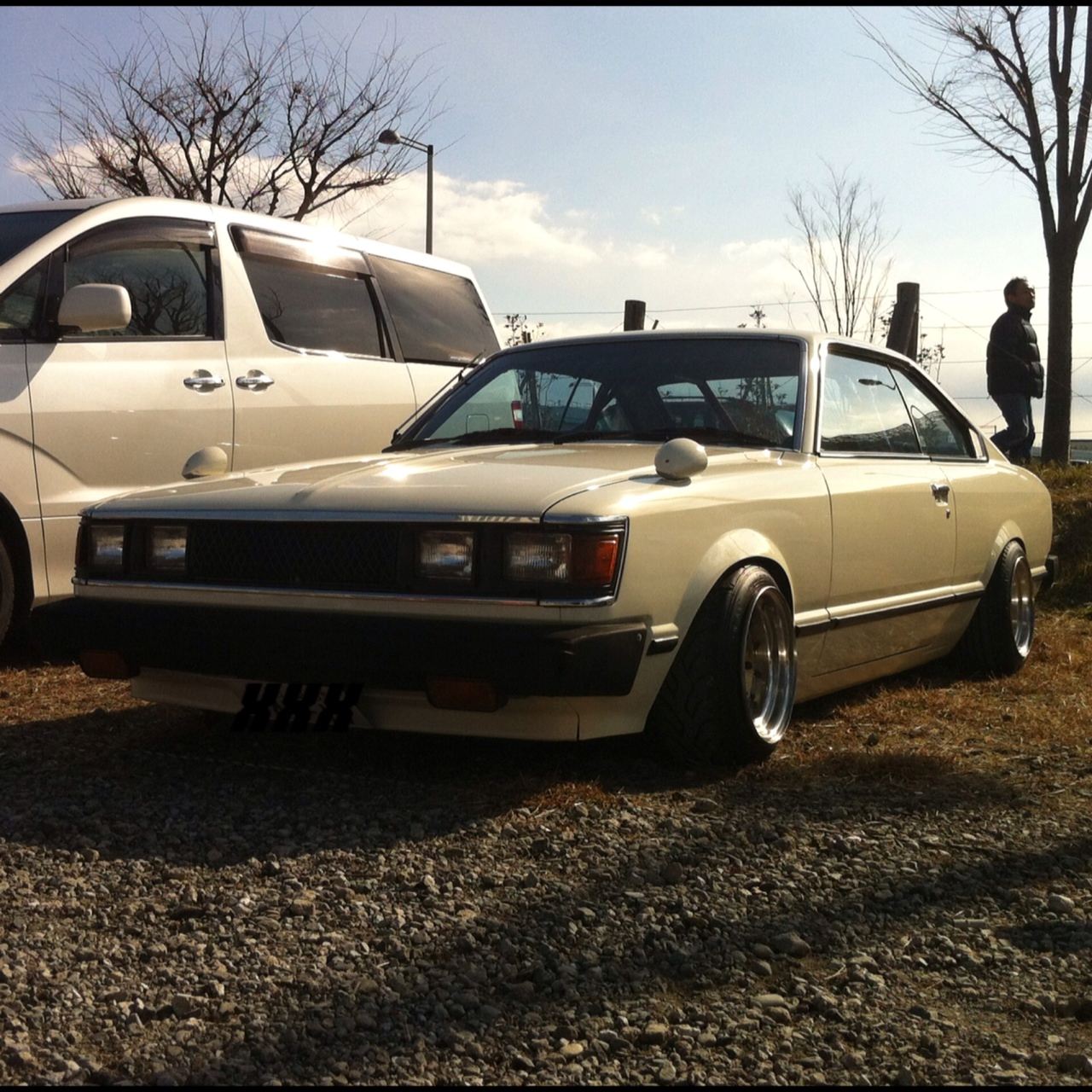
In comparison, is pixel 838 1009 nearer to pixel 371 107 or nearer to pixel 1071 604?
pixel 1071 604

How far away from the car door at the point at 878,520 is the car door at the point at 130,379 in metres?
2.77

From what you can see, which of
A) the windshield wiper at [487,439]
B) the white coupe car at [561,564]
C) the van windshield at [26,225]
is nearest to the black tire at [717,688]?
the white coupe car at [561,564]

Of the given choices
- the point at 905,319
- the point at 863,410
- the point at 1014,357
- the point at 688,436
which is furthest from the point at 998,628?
the point at 905,319

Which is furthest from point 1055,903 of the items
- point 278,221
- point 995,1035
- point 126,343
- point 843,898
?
point 278,221

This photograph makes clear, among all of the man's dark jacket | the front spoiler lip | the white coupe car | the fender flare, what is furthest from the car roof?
the man's dark jacket

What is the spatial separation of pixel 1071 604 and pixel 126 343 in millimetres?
5605

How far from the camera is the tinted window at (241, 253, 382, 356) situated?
671cm

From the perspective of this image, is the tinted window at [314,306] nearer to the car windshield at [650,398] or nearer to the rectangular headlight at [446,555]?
the car windshield at [650,398]

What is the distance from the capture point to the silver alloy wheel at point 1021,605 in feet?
20.0

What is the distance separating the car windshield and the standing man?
277 inches

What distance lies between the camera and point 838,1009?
2518 millimetres

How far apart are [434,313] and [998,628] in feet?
11.6

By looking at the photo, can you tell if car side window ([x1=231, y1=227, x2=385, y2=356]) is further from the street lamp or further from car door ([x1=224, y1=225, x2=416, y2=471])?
the street lamp

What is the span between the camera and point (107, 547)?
423cm
